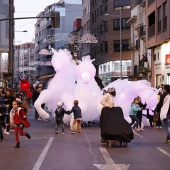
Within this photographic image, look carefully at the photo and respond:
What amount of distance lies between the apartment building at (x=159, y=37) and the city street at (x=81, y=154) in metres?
21.5

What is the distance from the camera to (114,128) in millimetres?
15344

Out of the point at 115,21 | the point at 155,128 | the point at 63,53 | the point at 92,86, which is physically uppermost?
the point at 115,21

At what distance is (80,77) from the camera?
890 inches

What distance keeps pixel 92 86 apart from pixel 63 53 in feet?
8.47

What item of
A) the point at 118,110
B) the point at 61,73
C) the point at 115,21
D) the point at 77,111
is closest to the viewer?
the point at 118,110

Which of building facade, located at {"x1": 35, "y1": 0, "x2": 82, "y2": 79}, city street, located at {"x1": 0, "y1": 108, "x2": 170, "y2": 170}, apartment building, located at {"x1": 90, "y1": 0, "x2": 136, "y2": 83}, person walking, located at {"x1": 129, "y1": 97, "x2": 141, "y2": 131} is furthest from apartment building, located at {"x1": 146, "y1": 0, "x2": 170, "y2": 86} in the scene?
building facade, located at {"x1": 35, "y1": 0, "x2": 82, "y2": 79}

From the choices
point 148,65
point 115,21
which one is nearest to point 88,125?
point 148,65

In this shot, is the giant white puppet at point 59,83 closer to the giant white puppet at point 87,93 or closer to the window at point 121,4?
the giant white puppet at point 87,93

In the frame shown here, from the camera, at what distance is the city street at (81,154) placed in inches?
453

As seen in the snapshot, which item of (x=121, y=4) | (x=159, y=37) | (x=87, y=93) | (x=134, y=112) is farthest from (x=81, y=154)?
(x=121, y=4)

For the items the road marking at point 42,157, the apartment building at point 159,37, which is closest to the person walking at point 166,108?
the road marking at point 42,157

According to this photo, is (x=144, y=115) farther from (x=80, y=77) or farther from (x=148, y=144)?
(x=148, y=144)

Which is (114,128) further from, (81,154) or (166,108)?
(81,154)

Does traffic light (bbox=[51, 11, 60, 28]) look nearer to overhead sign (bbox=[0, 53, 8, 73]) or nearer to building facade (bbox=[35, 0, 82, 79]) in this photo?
overhead sign (bbox=[0, 53, 8, 73])
